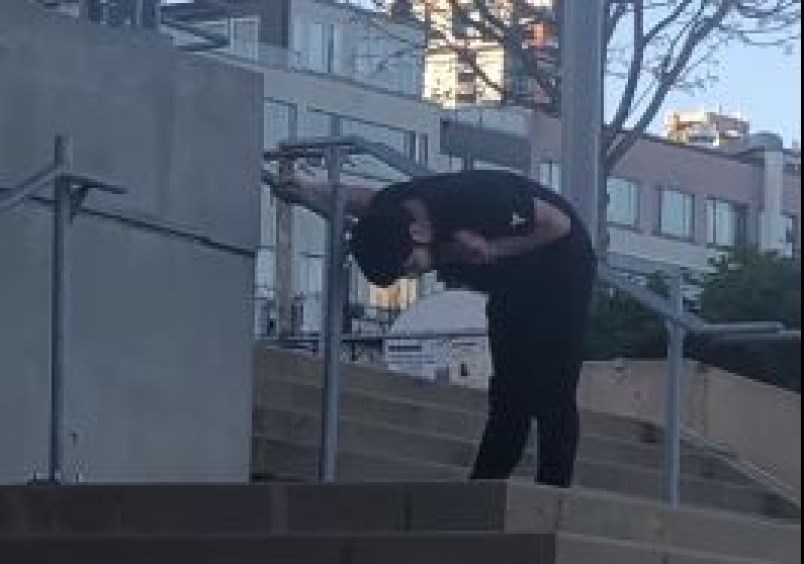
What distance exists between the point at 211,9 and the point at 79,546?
219 inches

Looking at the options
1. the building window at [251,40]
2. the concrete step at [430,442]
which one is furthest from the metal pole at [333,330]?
the building window at [251,40]

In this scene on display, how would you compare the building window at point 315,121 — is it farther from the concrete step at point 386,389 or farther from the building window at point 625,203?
the concrete step at point 386,389

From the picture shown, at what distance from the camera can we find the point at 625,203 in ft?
198

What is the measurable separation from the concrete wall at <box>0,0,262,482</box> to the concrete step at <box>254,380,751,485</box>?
3.77 ft

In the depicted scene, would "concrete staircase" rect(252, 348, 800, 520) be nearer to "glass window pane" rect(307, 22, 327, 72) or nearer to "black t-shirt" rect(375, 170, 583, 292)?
"black t-shirt" rect(375, 170, 583, 292)

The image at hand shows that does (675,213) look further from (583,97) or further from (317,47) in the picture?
(583,97)

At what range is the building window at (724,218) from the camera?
63.6 m

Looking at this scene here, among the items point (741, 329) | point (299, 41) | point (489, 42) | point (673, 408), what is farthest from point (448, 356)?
point (299, 41)

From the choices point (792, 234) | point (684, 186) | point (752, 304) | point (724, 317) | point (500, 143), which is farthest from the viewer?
point (684, 186)

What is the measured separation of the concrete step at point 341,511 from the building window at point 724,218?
5710 centimetres

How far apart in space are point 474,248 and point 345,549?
59.8 inches

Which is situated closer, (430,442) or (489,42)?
(430,442)

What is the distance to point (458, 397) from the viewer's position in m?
12.4

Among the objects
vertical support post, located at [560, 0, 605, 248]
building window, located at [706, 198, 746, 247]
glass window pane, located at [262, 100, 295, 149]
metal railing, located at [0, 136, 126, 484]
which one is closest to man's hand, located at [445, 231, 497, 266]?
metal railing, located at [0, 136, 126, 484]
